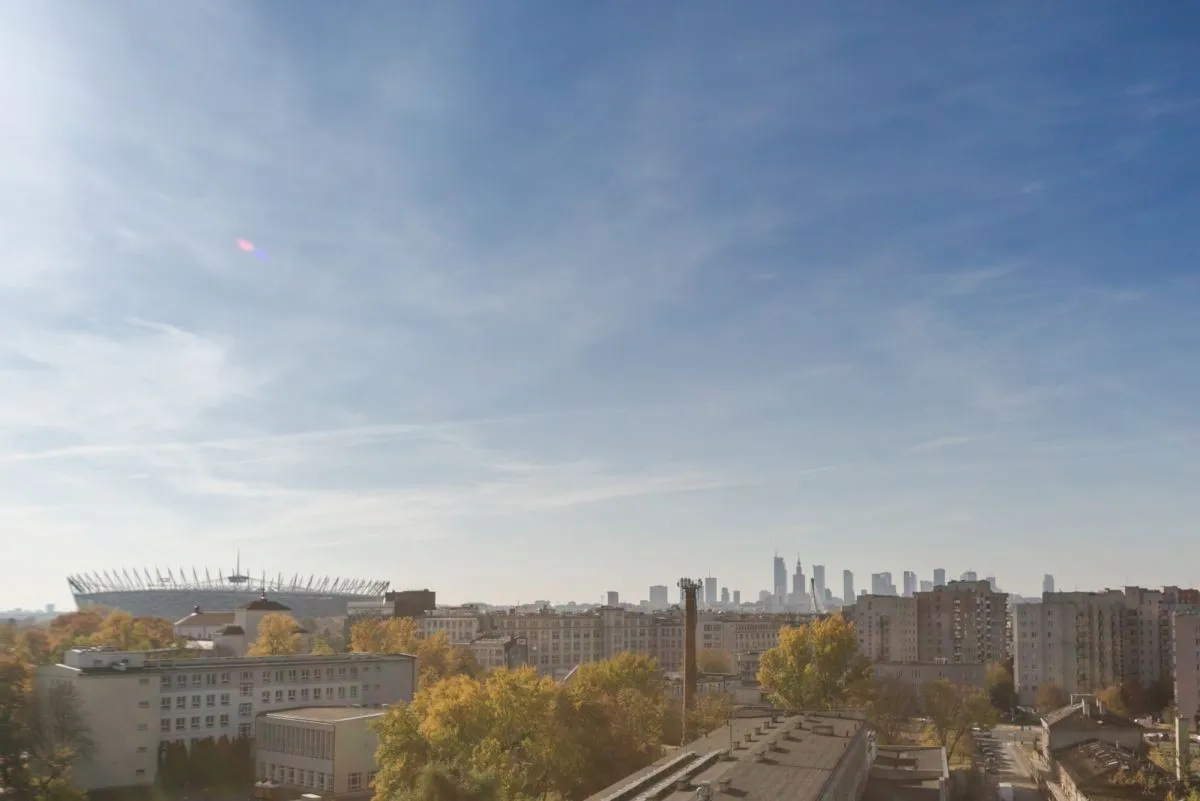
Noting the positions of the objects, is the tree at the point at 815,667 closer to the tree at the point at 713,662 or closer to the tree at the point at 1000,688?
the tree at the point at 1000,688

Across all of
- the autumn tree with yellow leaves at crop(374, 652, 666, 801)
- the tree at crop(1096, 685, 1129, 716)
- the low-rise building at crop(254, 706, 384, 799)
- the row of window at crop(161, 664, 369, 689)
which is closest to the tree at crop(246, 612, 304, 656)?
the row of window at crop(161, 664, 369, 689)

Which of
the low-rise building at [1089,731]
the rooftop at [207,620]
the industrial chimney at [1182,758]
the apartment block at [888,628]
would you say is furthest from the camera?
the rooftop at [207,620]

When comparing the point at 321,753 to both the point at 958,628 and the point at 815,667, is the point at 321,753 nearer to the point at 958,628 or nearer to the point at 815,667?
the point at 815,667

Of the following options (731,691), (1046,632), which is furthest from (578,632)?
(1046,632)

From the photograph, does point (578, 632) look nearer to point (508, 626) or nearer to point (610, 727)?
point (508, 626)

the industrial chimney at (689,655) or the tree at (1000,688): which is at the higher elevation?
the industrial chimney at (689,655)

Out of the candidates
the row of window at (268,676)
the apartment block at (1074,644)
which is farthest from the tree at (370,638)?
the apartment block at (1074,644)

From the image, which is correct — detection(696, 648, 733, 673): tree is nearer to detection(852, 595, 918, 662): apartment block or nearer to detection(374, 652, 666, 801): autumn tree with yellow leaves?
Answer: detection(852, 595, 918, 662): apartment block
